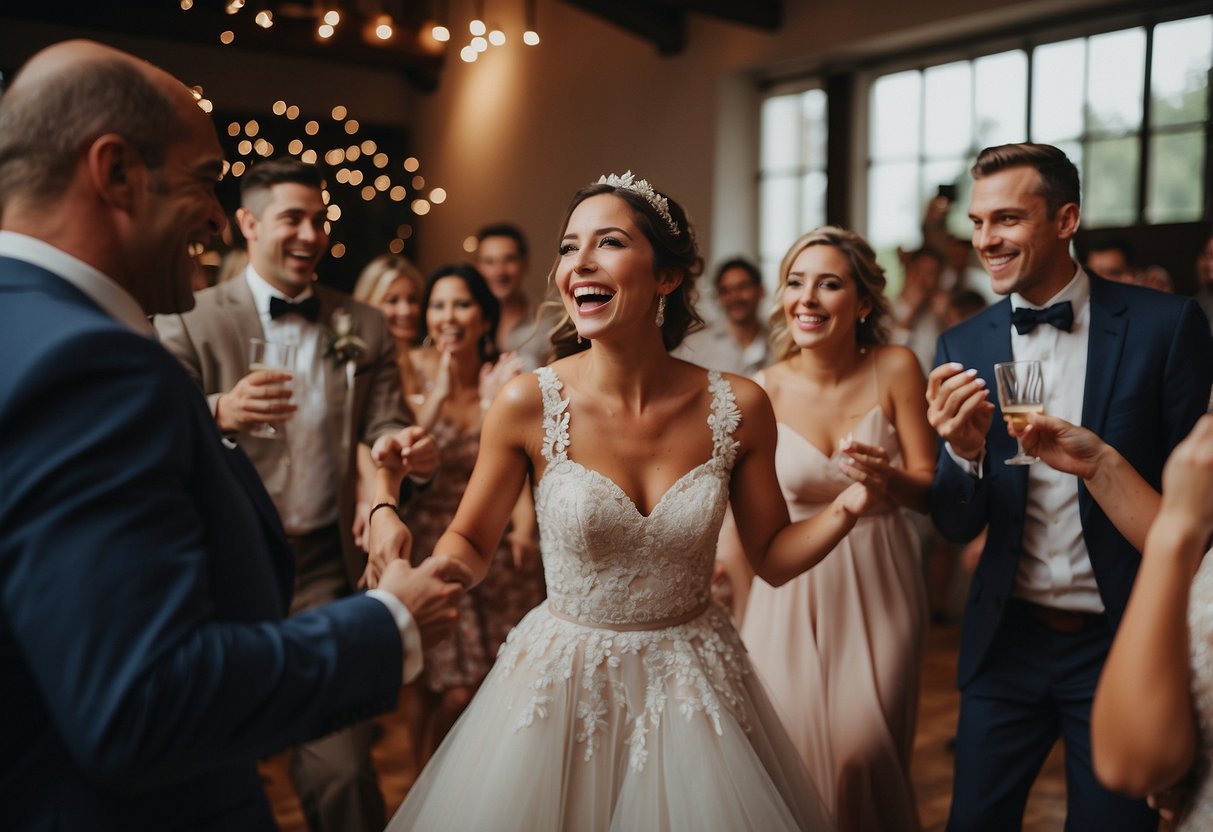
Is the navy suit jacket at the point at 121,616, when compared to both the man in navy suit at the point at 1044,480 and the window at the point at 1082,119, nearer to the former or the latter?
the man in navy suit at the point at 1044,480

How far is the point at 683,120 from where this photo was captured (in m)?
9.02

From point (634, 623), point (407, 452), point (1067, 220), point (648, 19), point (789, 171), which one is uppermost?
point (648, 19)

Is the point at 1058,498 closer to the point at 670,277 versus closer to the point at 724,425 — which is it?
the point at 724,425

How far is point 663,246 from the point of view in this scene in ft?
7.40

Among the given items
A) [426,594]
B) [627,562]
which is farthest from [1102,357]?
[426,594]

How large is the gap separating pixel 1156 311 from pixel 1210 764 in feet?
4.29

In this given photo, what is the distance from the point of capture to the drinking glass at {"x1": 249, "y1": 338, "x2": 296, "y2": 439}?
7.89 feet

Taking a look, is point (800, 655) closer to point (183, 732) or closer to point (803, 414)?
point (803, 414)

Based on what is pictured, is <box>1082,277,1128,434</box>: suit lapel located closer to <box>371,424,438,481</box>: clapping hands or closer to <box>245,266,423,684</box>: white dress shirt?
<box>371,424,438,481</box>: clapping hands

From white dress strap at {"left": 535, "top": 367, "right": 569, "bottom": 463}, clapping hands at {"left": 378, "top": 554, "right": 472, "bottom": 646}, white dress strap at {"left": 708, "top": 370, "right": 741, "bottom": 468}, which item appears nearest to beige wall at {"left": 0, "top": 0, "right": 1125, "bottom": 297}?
white dress strap at {"left": 708, "top": 370, "right": 741, "bottom": 468}

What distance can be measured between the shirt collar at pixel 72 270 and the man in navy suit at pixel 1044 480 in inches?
63.0

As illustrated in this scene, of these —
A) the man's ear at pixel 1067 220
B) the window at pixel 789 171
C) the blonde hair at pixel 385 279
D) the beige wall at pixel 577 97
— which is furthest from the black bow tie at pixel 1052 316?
the window at pixel 789 171

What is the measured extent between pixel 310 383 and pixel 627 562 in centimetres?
142

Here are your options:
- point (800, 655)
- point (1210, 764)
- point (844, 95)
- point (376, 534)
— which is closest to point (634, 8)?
point (844, 95)
